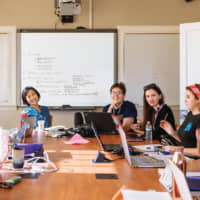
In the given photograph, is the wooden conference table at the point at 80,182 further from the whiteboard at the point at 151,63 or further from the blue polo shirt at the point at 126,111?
the whiteboard at the point at 151,63

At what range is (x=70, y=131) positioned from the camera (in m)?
3.06

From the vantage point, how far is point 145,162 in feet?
6.00

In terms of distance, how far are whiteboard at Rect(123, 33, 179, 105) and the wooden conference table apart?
2.79m

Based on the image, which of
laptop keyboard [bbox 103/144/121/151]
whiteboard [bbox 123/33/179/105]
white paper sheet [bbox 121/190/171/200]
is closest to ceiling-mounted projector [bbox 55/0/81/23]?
whiteboard [bbox 123/33/179/105]

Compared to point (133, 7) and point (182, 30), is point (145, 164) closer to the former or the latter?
point (182, 30)

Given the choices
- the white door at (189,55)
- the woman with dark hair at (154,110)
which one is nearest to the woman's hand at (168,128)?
the woman with dark hair at (154,110)

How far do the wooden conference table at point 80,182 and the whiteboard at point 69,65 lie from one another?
266cm

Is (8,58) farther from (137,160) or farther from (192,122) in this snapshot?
(137,160)

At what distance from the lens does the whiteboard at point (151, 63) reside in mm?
4664

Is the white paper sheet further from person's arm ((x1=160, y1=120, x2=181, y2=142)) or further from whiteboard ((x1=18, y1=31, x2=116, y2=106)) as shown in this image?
whiteboard ((x1=18, y1=31, x2=116, y2=106))

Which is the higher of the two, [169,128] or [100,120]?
[100,120]

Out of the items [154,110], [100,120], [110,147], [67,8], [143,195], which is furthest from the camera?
[67,8]

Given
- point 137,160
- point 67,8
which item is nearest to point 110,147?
point 137,160

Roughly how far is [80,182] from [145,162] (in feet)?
1.74
